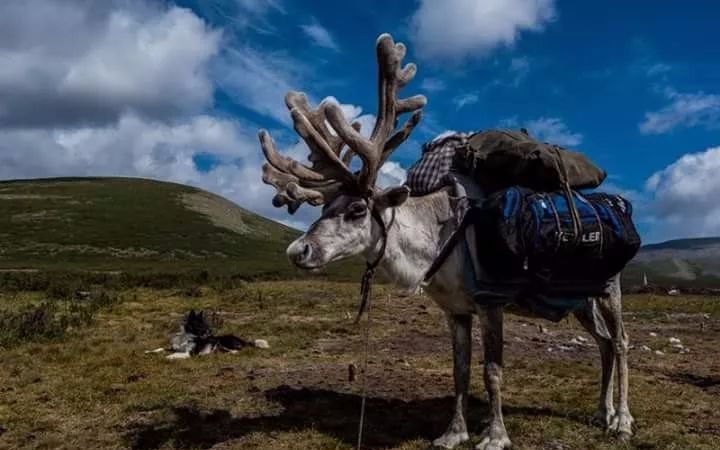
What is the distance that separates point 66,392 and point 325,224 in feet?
21.4

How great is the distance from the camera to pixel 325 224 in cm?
671

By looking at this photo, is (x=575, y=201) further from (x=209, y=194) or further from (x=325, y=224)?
(x=209, y=194)

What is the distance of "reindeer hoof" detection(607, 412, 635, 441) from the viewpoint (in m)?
7.97

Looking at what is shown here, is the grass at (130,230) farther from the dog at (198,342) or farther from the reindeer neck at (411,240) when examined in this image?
the reindeer neck at (411,240)

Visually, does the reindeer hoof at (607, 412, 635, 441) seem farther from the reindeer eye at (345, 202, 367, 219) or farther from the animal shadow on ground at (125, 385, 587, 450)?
the reindeer eye at (345, 202, 367, 219)

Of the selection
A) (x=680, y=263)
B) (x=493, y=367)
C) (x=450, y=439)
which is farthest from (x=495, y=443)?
(x=680, y=263)

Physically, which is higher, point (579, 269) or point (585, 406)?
point (579, 269)

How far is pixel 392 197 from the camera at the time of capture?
668 cm

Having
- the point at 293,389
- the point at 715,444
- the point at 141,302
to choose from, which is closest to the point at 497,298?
the point at 715,444

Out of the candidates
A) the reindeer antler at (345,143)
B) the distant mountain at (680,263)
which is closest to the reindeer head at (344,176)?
the reindeer antler at (345,143)

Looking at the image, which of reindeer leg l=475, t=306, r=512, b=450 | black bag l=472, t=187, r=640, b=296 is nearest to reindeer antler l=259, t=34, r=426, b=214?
black bag l=472, t=187, r=640, b=296

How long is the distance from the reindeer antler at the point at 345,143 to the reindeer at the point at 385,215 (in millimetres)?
11

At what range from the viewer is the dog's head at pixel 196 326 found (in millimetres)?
14469

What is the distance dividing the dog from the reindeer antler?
26.0ft
